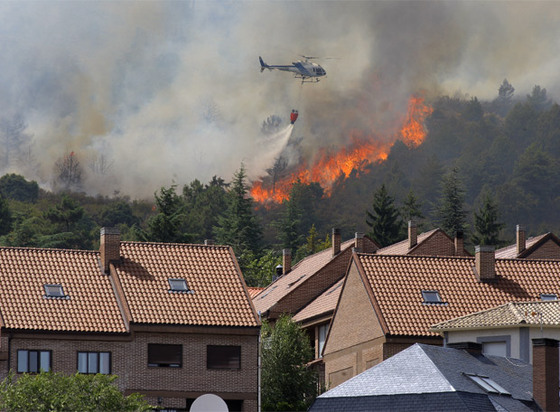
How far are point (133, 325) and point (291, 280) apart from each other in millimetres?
29367

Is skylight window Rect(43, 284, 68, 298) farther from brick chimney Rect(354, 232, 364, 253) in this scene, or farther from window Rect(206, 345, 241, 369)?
brick chimney Rect(354, 232, 364, 253)

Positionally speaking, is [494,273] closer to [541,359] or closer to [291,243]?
[541,359]

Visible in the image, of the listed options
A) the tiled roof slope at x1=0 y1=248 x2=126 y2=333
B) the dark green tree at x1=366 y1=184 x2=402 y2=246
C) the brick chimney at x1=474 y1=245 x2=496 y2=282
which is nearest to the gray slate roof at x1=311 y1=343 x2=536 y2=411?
the tiled roof slope at x1=0 y1=248 x2=126 y2=333

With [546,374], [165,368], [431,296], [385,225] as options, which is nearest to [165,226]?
[385,225]

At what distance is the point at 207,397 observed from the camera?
1356 inches

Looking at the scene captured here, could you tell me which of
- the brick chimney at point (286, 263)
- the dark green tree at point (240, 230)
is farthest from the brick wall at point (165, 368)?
the dark green tree at point (240, 230)

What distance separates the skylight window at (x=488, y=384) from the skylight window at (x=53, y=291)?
24141mm

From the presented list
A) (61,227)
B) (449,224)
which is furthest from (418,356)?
(61,227)

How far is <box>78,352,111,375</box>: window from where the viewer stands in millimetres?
67438

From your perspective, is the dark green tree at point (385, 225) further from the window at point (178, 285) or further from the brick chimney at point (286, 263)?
the window at point (178, 285)

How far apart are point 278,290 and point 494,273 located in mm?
21861

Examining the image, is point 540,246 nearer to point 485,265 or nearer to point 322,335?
point 485,265

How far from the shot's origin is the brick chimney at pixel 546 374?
54.2m

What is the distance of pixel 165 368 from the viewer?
225 feet
